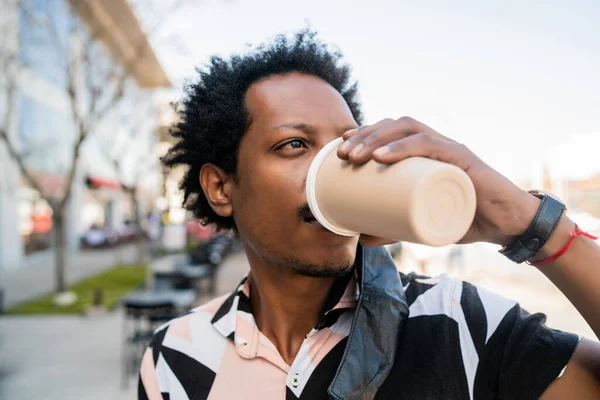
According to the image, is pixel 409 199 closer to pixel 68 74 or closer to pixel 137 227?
pixel 68 74

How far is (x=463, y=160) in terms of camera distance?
37.4 inches

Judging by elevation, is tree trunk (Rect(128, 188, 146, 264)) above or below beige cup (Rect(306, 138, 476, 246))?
below

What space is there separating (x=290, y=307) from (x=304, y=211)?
42cm

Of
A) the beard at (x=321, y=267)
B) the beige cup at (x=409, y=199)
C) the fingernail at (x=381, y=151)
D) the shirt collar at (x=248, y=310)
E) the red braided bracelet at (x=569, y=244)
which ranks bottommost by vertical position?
the shirt collar at (x=248, y=310)

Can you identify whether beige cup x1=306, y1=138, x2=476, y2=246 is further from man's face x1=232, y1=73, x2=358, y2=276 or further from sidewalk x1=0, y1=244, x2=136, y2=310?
sidewalk x1=0, y1=244, x2=136, y2=310

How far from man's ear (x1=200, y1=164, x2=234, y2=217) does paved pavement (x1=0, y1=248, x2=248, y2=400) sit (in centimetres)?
407

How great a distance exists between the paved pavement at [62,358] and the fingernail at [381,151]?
5050 mm

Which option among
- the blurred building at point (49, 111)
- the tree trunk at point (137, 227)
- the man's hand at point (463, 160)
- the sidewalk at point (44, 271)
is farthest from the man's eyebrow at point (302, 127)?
the tree trunk at point (137, 227)

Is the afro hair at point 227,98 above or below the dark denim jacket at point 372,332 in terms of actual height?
above

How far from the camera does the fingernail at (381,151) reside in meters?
0.86

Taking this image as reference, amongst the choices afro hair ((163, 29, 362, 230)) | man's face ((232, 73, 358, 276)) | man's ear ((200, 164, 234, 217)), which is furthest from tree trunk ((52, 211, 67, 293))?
man's face ((232, 73, 358, 276))

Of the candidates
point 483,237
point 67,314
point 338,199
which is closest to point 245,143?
point 338,199

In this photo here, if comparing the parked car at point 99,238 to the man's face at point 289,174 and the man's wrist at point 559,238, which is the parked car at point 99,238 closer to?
the man's face at point 289,174

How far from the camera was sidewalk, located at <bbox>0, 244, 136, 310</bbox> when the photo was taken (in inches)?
413
